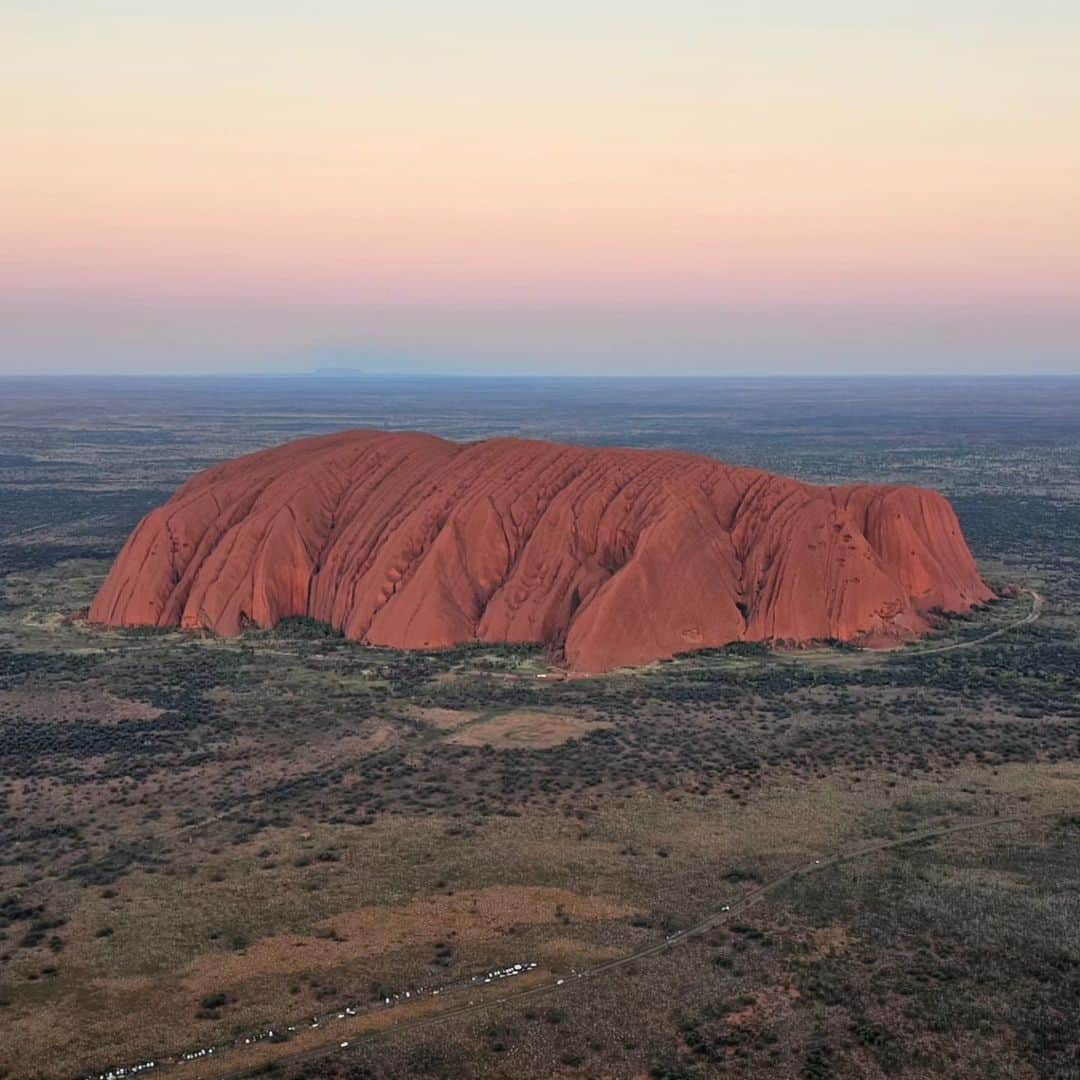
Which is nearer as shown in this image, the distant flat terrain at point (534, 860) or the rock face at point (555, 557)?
the distant flat terrain at point (534, 860)

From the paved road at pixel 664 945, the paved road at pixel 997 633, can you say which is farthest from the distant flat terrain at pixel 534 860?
the paved road at pixel 997 633

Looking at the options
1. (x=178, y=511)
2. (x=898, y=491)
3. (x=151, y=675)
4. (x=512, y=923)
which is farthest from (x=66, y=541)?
(x=512, y=923)

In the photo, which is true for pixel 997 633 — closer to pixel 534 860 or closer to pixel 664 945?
pixel 534 860

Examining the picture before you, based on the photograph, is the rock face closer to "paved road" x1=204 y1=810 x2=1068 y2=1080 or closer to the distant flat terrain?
the distant flat terrain

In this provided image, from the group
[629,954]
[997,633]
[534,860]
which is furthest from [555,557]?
[629,954]

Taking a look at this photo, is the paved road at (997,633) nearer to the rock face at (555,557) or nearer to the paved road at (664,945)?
the rock face at (555,557)

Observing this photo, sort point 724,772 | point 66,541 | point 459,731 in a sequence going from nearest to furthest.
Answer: point 724,772 → point 459,731 → point 66,541

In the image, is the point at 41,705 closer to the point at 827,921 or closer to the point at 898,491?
the point at 827,921
